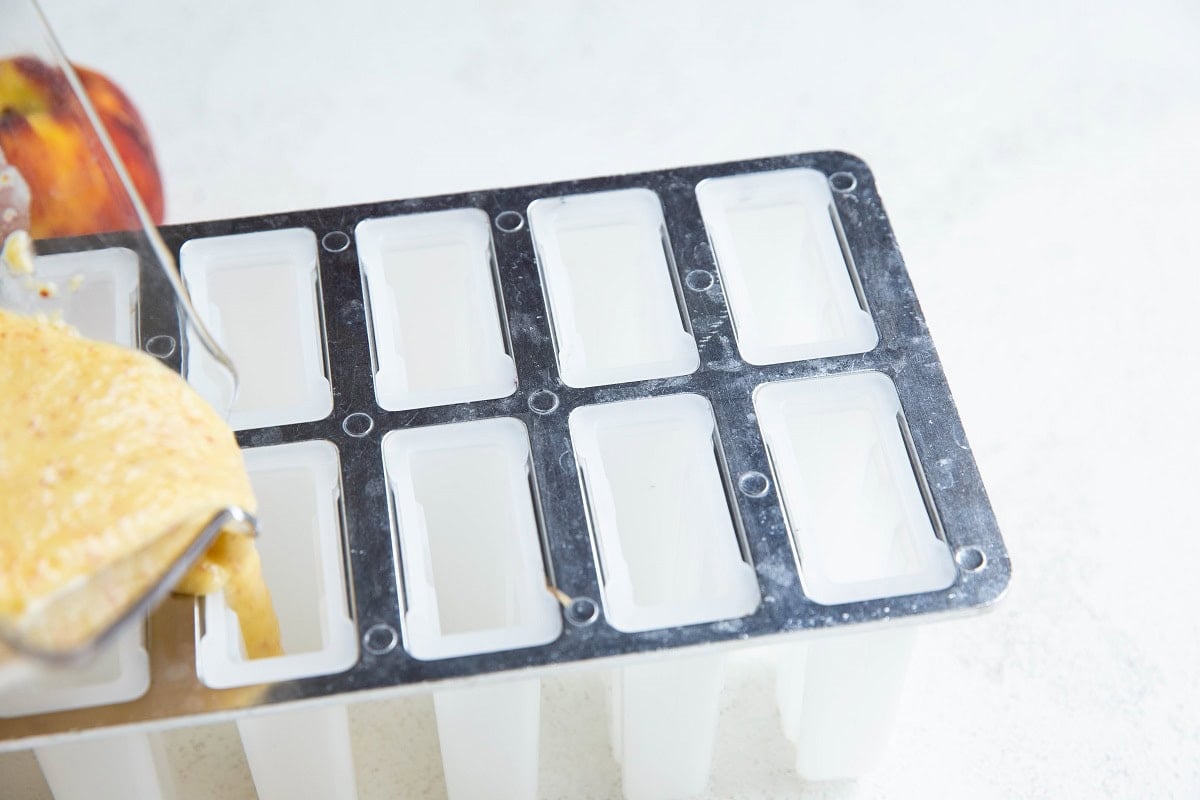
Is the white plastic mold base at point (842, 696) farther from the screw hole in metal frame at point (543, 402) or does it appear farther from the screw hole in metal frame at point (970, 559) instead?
the screw hole in metal frame at point (543, 402)

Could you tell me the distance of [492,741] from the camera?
83cm

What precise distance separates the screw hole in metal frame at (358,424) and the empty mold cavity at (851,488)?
21 cm

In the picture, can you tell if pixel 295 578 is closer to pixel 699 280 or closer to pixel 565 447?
pixel 565 447

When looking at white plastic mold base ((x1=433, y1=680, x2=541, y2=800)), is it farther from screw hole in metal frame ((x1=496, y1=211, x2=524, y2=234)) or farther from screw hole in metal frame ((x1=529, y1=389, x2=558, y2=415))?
screw hole in metal frame ((x1=496, y1=211, x2=524, y2=234))

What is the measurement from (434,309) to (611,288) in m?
0.11

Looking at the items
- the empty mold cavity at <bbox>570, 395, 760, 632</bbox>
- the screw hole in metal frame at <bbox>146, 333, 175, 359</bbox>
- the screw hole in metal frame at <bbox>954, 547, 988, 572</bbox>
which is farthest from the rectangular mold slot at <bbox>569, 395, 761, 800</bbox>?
the screw hole in metal frame at <bbox>146, 333, 175, 359</bbox>

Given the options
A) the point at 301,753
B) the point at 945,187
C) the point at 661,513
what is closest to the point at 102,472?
the point at 301,753

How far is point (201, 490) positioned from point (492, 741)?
246 mm

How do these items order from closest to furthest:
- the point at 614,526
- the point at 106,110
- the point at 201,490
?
the point at 201,490 < the point at 614,526 < the point at 106,110

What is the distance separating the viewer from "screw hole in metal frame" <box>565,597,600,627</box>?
0.74 m

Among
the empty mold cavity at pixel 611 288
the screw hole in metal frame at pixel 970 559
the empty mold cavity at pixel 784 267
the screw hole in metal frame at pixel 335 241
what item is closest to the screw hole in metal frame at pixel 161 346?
the screw hole in metal frame at pixel 335 241

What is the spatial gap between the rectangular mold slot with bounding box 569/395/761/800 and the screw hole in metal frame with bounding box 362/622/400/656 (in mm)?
105

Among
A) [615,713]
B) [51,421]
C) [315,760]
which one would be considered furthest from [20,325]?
[615,713]

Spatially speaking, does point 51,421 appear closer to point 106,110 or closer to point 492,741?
point 492,741
